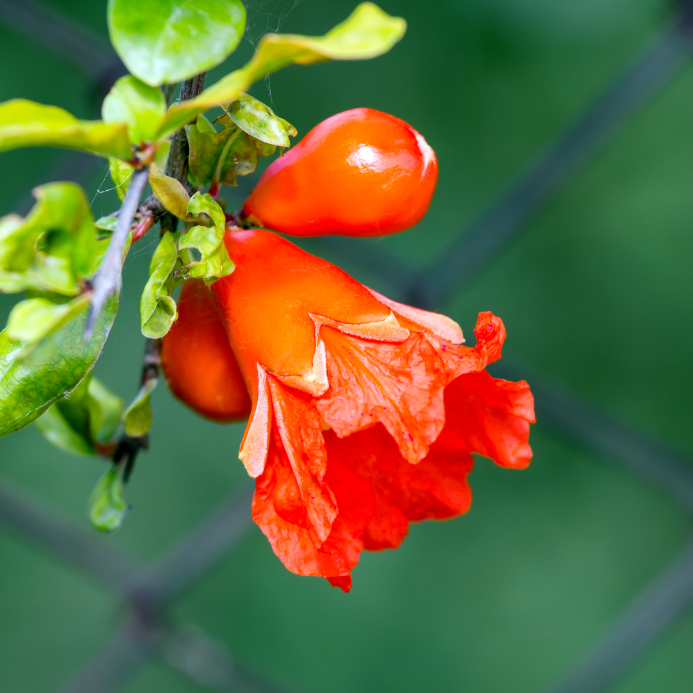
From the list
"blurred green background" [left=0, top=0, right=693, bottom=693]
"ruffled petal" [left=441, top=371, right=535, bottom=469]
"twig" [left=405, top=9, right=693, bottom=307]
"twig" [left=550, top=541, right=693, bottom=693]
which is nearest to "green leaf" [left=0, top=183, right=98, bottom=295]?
"ruffled petal" [left=441, top=371, right=535, bottom=469]

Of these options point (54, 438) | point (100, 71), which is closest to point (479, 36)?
point (100, 71)

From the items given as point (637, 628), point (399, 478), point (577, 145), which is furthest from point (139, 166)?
point (637, 628)

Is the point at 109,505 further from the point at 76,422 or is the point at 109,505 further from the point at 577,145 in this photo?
the point at 577,145

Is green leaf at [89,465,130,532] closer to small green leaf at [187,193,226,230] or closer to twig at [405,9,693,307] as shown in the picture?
small green leaf at [187,193,226,230]

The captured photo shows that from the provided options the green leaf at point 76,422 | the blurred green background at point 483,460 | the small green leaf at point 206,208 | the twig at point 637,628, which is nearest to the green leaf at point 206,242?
the small green leaf at point 206,208

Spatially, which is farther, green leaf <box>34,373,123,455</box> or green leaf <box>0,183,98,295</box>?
green leaf <box>34,373,123,455</box>

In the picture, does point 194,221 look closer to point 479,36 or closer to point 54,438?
point 54,438

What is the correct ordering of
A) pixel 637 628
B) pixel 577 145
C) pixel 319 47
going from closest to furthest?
pixel 319 47 < pixel 577 145 < pixel 637 628
